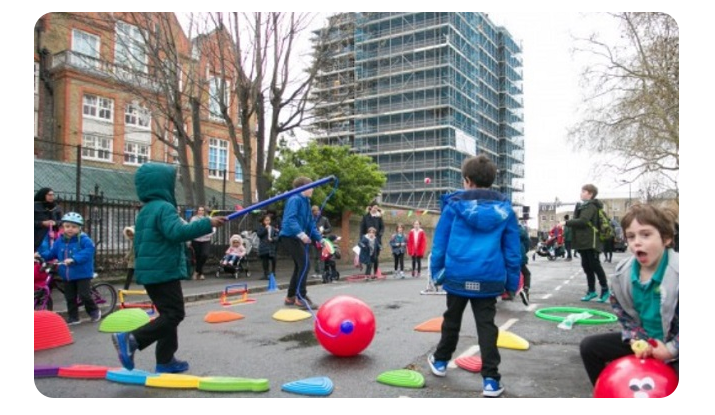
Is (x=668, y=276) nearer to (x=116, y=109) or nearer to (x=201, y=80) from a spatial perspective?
(x=201, y=80)

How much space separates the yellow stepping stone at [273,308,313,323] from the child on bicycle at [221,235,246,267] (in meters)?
7.40

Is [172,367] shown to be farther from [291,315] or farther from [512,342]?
[512,342]

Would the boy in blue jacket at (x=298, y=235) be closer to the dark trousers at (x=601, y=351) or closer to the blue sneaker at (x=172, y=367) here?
the blue sneaker at (x=172, y=367)

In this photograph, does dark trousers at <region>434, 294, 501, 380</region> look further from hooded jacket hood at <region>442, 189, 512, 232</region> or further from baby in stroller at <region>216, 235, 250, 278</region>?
baby in stroller at <region>216, 235, 250, 278</region>

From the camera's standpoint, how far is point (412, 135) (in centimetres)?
6981

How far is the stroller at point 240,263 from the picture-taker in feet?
49.4

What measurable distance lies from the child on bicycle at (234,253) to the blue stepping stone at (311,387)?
442 inches

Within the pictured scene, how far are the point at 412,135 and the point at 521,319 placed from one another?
63429mm

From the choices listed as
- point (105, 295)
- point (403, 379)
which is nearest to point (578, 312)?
point (403, 379)

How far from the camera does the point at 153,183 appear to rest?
4.75 meters

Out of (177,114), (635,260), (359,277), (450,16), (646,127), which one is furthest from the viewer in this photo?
(450,16)

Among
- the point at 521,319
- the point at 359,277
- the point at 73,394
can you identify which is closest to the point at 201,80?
the point at 359,277

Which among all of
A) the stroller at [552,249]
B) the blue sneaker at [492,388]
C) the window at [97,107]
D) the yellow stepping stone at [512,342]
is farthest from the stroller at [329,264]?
the window at [97,107]

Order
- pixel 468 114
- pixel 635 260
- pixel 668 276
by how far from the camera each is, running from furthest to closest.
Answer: pixel 468 114 → pixel 635 260 → pixel 668 276
